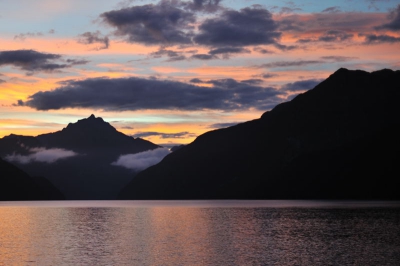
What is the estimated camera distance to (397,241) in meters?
102

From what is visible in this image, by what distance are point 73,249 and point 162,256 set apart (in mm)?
20637

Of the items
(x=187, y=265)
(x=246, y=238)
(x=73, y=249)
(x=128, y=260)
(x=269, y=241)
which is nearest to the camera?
(x=187, y=265)

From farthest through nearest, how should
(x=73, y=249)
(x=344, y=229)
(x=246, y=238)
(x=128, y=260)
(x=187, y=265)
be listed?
(x=344, y=229) → (x=246, y=238) → (x=73, y=249) → (x=128, y=260) → (x=187, y=265)

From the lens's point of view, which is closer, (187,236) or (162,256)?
(162,256)

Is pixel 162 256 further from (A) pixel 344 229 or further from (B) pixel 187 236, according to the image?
(A) pixel 344 229

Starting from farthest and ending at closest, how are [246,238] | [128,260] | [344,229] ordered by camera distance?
[344,229], [246,238], [128,260]

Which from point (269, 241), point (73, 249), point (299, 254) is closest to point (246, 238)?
point (269, 241)

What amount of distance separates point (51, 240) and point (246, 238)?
42876 mm

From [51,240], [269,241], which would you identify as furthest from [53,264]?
[269,241]

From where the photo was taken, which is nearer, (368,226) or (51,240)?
(51,240)

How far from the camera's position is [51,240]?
115250 mm

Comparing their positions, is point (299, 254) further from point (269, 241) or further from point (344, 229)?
point (344, 229)

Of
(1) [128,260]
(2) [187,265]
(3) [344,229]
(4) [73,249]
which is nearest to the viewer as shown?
(2) [187,265]

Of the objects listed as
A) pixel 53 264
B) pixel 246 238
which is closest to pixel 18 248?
pixel 53 264
